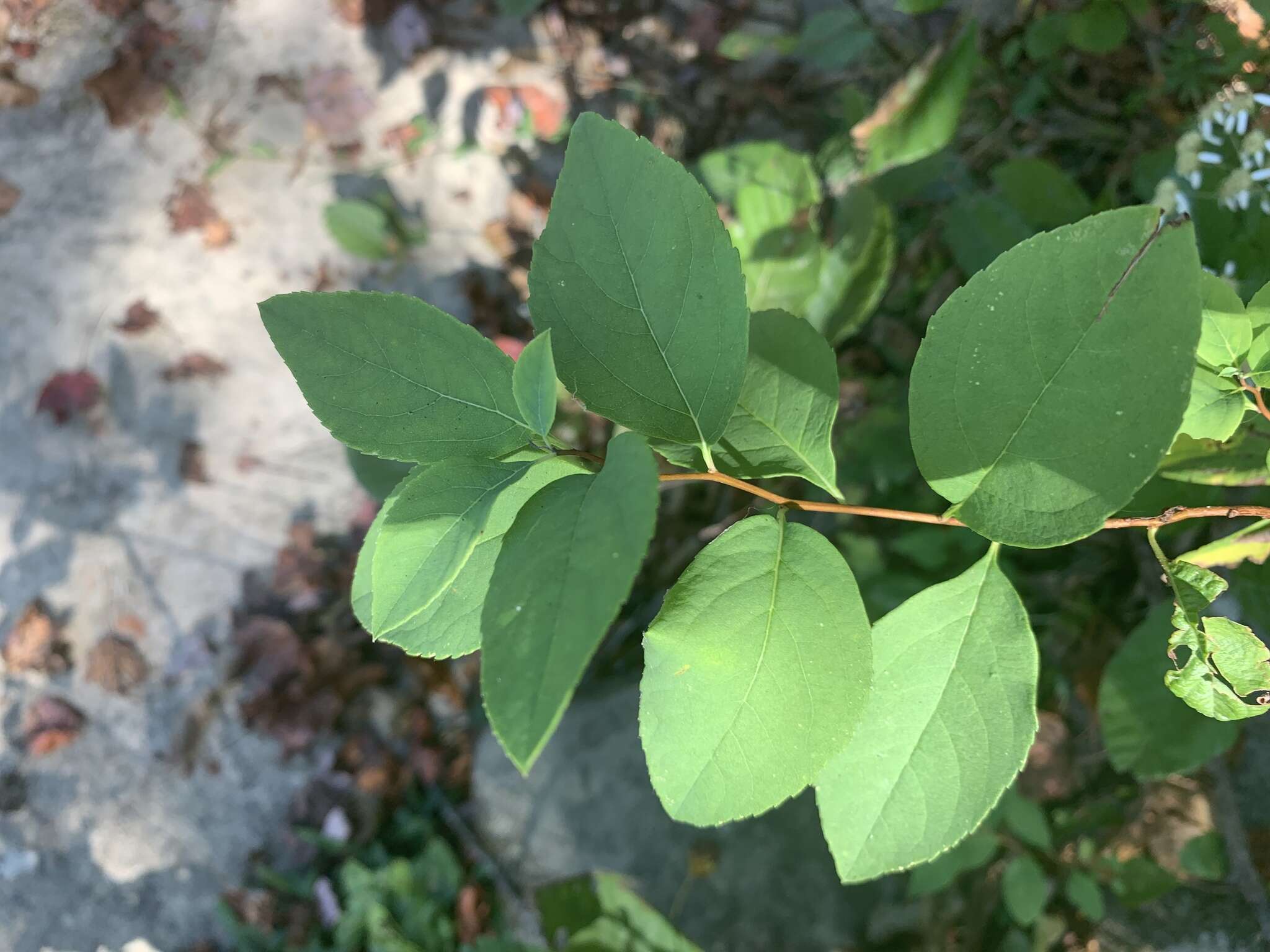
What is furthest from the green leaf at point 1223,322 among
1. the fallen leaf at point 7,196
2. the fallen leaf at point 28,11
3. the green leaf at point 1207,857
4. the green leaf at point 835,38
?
the fallen leaf at point 28,11

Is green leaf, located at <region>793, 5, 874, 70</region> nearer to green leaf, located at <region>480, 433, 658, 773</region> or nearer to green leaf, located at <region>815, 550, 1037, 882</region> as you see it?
green leaf, located at <region>815, 550, 1037, 882</region>

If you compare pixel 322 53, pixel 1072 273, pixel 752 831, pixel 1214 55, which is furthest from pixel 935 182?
→ pixel 322 53

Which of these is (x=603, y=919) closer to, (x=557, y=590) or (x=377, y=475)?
(x=377, y=475)

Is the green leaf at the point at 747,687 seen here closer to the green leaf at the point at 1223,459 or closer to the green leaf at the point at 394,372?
the green leaf at the point at 394,372

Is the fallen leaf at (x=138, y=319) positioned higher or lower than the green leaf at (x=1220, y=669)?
lower

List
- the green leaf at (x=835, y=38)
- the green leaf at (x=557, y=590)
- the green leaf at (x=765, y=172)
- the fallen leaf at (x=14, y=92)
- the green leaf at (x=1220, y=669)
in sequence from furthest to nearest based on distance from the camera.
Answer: the fallen leaf at (x=14, y=92) → the green leaf at (x=835, y=38) → the green leaf at (x=765, y=172) → the green leaf at (x=1220, y=669) → the green leaf at (x=557, y=590)

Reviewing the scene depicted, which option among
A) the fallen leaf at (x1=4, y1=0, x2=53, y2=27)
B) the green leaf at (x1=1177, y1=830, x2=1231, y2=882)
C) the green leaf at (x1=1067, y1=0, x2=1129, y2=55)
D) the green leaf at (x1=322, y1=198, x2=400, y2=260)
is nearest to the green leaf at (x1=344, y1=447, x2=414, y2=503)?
the green leaf at (x1=322, y1=198, x2=400, y2=260)

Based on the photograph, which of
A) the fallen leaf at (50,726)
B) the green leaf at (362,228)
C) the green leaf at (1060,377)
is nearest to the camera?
the green leaf at (1060,377)

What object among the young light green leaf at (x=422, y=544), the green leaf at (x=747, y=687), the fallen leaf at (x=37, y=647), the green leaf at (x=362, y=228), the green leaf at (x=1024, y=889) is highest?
the young light green leaf at (x=422, y=544)
